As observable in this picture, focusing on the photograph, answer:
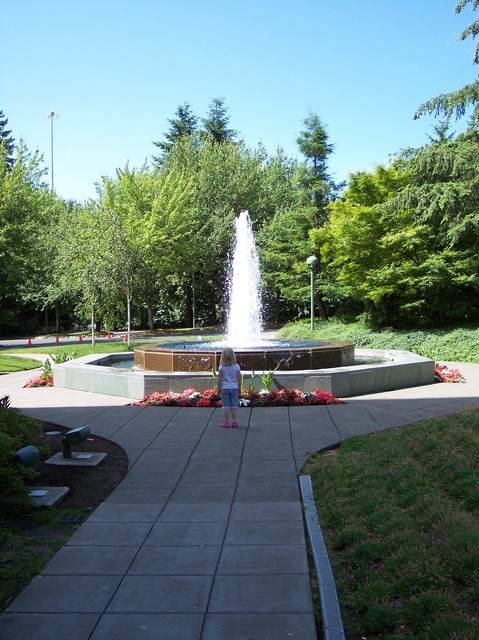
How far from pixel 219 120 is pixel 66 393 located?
44.7 meters

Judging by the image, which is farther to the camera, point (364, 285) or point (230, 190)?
point (230, 190)

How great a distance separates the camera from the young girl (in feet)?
32.9

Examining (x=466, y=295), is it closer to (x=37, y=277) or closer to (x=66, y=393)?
(x=66, y=393)

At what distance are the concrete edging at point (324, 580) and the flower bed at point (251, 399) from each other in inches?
219

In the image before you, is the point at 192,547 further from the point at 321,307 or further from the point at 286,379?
the point at 321,307

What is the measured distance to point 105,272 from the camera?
28.2 meters

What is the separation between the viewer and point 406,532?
4.66m

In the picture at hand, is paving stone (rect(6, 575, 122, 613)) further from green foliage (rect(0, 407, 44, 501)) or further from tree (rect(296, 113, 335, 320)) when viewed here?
tree (rect(296, 113, 335, 320))

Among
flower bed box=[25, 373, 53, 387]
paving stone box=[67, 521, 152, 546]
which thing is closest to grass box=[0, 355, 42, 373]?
flower bed box=[25, 373, 53, 387]

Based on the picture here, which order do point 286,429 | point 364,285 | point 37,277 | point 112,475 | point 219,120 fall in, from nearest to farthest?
point 112,475
point 286,429
point 364,285
point 37,277
point 219,120

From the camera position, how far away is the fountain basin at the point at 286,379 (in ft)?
41.6

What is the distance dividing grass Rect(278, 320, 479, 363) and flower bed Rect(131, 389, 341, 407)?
9.43m

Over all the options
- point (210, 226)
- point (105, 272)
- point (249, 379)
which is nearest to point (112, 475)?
point (249, 379)

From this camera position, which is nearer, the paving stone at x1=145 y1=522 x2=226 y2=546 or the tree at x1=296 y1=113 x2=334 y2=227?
the paving stone at x1=145 y1=522 x2=226 y2=546
